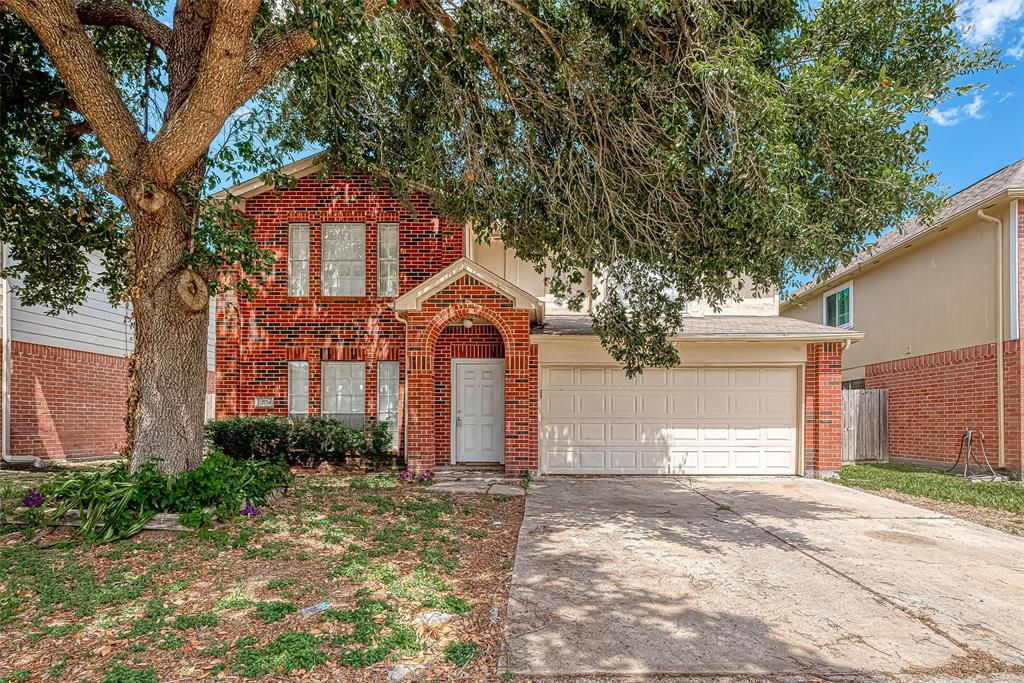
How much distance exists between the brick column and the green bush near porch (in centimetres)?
796

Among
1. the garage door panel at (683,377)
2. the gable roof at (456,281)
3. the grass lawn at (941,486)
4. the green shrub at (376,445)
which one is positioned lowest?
the grass lawn at (941,486)

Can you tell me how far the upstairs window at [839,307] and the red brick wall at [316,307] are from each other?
37.5 ft

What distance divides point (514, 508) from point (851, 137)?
5.55 m

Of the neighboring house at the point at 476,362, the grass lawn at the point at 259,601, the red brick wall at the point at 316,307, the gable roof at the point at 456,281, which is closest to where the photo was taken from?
the grass lawn at the point at 259,601

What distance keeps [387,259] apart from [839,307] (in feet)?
42.8

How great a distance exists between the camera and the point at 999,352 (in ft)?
34.9

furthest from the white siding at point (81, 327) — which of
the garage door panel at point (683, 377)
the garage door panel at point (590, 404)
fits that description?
the garage door panel at point (683, 377)

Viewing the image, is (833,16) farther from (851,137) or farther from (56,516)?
(56,516)

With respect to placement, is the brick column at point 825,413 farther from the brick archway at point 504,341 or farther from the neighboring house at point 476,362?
the brick archway at point 504,341

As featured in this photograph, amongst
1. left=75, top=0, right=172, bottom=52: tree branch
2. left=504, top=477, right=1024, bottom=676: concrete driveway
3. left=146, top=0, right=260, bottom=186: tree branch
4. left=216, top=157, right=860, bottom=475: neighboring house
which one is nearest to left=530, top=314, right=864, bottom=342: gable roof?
left=216, top=157, right=860, bottom=475: neighboring house

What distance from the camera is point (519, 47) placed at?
6395 millimetres

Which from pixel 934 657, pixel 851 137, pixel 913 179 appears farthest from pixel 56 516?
pixel 913 179

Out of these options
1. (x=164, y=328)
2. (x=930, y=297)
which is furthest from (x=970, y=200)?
(x=164, y=328)

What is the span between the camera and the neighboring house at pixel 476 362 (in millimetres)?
10219
